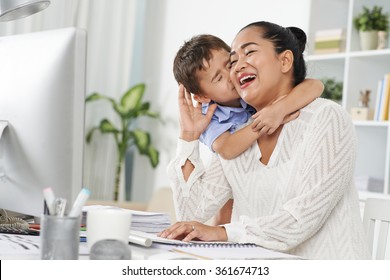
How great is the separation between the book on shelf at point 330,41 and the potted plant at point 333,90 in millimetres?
190

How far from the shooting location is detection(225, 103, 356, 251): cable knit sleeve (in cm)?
152

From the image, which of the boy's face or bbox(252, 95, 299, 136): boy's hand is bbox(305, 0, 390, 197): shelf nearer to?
the boy's face

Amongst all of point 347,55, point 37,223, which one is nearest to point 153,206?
point 347,55

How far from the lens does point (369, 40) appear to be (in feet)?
13.1

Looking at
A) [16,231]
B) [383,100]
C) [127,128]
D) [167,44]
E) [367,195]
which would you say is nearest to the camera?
[16,231]

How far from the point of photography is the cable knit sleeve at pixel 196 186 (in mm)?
1842

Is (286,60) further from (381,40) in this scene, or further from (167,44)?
(167,44)

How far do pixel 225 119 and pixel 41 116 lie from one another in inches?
29.8

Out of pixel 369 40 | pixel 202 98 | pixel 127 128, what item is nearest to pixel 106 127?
pixel 127 128

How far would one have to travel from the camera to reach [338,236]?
1647 millimetres

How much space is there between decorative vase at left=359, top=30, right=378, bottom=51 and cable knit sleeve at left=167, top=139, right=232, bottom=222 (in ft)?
7.79

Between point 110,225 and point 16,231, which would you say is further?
point 16,231

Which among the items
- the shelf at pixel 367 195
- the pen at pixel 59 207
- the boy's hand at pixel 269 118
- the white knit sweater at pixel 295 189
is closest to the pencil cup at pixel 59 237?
the pen at pixel 59 207

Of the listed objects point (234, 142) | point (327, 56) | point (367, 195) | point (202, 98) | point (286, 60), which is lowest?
point (367, 195)
